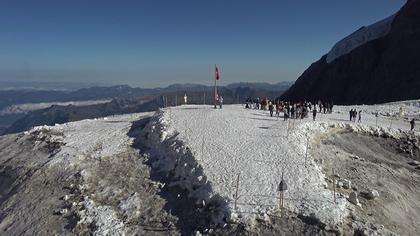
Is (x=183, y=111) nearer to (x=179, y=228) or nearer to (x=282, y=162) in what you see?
(x=282, y=162)

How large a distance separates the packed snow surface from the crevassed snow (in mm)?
107566

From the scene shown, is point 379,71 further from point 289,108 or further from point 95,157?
point 95,157

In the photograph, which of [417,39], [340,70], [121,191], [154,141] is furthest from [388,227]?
[340,70]

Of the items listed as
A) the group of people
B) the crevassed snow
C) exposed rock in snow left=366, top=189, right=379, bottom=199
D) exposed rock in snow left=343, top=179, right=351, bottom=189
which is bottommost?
exposed rock in snow left=366, top=189, right=379, bottom=199

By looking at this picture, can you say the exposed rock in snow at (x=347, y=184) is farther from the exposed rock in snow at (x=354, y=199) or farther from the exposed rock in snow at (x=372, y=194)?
the exposed rock in snow at (x=354, y=199)

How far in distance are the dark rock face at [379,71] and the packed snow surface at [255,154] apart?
7284 cm

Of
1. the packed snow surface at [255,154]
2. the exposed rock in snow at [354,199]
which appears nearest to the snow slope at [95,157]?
the packed snow surface at [255,154]

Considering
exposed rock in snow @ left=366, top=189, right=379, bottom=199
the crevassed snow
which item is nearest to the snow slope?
exposed rock in snow @ left=366, top=189, right=379, bottom=199

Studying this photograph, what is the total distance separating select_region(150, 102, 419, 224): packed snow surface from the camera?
2306 centimetres

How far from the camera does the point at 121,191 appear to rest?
28.1 metres

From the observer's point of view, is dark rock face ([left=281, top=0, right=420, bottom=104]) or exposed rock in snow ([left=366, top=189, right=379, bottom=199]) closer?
exposed rock in snow ([left=366, top=189, right=379, bottom=199])

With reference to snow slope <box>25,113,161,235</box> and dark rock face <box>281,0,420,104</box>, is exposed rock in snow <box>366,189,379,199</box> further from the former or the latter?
dark rock face <box>281,0,420,104</box>

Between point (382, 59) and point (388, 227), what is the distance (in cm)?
11637

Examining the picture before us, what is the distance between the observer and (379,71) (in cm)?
12606
